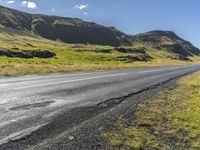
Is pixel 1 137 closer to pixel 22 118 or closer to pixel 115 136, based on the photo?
pixel 22 118

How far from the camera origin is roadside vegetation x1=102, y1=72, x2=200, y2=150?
275 inches

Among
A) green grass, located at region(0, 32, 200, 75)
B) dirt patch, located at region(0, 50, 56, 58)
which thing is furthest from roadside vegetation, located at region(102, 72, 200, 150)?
dirt patch, located at region(0, 50, 56, 58)

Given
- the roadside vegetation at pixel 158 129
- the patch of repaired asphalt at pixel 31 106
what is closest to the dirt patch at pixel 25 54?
the patch of repaired asphalt at pixel 31 106

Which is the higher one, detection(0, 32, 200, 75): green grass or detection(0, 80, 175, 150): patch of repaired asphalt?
detection(0, 80, 175, 150): patch of repaired asphalt

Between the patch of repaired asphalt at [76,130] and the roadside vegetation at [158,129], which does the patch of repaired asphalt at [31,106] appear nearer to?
the patch of repaired asphalt at [76,130]

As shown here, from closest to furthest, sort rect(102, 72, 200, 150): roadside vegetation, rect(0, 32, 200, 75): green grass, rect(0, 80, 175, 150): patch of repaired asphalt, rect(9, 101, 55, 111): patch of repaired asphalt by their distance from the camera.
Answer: rect(0, 80, 175, 150): patch of repaired asphalt, rect(102, 72, 200, 150): roadside vegetation, rect(9, 101, 55, 111): patch of repaired asphalt, rect(0, 32, 200, 75): green grass

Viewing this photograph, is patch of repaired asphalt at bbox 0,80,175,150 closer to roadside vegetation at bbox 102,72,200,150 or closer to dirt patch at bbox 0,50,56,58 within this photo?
roadside vegetation at bbox 102,72,200,150

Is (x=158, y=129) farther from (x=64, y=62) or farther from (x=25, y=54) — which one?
(x=25, y=54)

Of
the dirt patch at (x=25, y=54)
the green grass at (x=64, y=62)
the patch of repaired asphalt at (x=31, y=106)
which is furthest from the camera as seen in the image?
the dirt patch at (x=25, y=54)

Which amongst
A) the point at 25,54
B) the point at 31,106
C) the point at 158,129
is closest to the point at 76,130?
the point at 158,129

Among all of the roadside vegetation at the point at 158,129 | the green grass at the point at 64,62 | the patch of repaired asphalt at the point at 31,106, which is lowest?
the green grass at the point at 64,62

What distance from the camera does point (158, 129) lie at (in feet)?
27.3

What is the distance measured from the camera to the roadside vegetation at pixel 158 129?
7.00 m

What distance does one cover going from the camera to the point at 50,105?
1041cm
